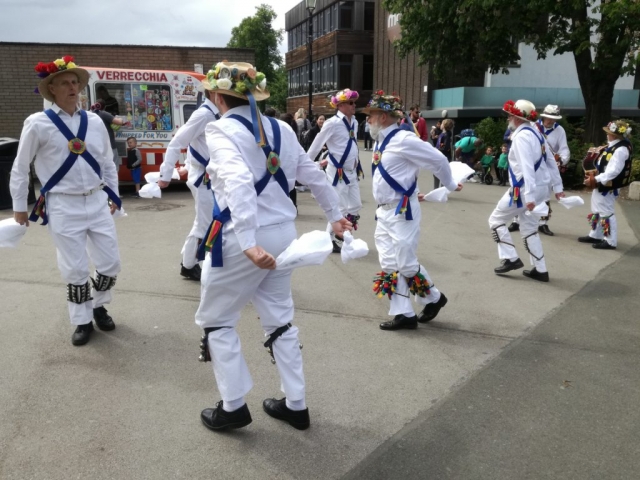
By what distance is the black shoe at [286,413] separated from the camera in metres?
3.36

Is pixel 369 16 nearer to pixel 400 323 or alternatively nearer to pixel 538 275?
pixel 538 275

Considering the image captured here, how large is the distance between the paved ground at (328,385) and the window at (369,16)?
119ft

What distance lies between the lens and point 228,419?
3266mm

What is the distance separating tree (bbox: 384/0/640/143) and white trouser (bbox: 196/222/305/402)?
38.3 feet

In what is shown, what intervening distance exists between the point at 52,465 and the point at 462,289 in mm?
4356

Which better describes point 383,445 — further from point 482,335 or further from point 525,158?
point 525,158

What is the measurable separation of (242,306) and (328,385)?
1057mm

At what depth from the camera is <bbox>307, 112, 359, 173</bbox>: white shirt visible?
7.62 metres

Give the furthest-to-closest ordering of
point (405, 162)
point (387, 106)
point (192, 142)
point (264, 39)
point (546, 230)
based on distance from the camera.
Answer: point (264, 39)
point (546, 230)
point (192, 142)
point (405, 162)
point (387, 106)

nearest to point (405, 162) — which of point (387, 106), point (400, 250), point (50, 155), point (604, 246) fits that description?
point (387, 106)

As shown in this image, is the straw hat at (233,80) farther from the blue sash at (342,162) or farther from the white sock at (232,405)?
the blue sash at (342,162)

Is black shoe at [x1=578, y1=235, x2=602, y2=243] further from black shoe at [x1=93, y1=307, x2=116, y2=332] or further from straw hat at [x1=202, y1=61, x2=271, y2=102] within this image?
straw hat at [x1=202, y1=61, x2=271, y2=102]

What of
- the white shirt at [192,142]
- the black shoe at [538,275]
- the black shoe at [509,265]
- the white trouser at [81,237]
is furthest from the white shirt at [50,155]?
the black shoe at [538,275]

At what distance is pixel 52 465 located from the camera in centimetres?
300
